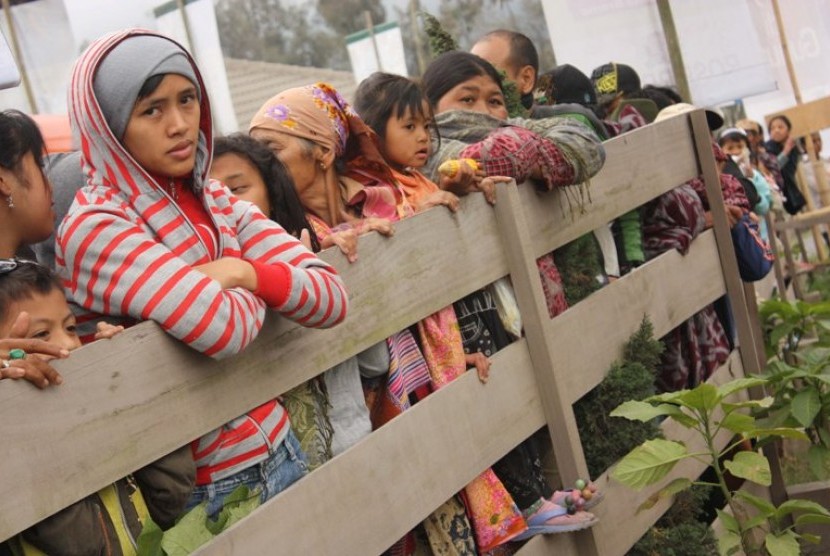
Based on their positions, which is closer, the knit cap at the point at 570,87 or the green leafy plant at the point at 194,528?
the green leafy plant at the point at 194,528

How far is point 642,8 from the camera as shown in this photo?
1037cm

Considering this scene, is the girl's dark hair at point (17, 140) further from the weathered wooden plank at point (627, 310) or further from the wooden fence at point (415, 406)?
the weathered wooden plank at point (627, 310)

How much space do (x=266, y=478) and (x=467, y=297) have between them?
4.24 ft

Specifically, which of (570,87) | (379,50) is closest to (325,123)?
(570,87)

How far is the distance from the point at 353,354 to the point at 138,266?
79 centimetres

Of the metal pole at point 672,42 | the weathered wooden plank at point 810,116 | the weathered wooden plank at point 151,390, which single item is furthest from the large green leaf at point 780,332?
the weathered wooden plank at point 810,116

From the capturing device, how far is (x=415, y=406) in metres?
3.37

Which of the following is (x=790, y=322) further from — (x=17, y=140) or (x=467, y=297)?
(x=17, y=140)

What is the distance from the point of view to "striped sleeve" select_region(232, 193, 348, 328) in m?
2.82

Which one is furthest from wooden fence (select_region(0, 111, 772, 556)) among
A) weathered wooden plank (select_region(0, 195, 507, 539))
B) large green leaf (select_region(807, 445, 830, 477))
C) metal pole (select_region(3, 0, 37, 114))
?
metal pole (select_region(3, 0, 37, 114))

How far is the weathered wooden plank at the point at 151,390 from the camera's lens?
215 cm

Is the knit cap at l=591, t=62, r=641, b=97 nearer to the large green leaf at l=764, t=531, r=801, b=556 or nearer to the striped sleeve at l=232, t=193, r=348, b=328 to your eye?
the large green leaf at l=764, t=531, r=801, b=556

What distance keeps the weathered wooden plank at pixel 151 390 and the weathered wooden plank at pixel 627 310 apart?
0.96 meters

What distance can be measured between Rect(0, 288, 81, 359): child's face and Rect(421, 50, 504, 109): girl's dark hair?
2.64m
